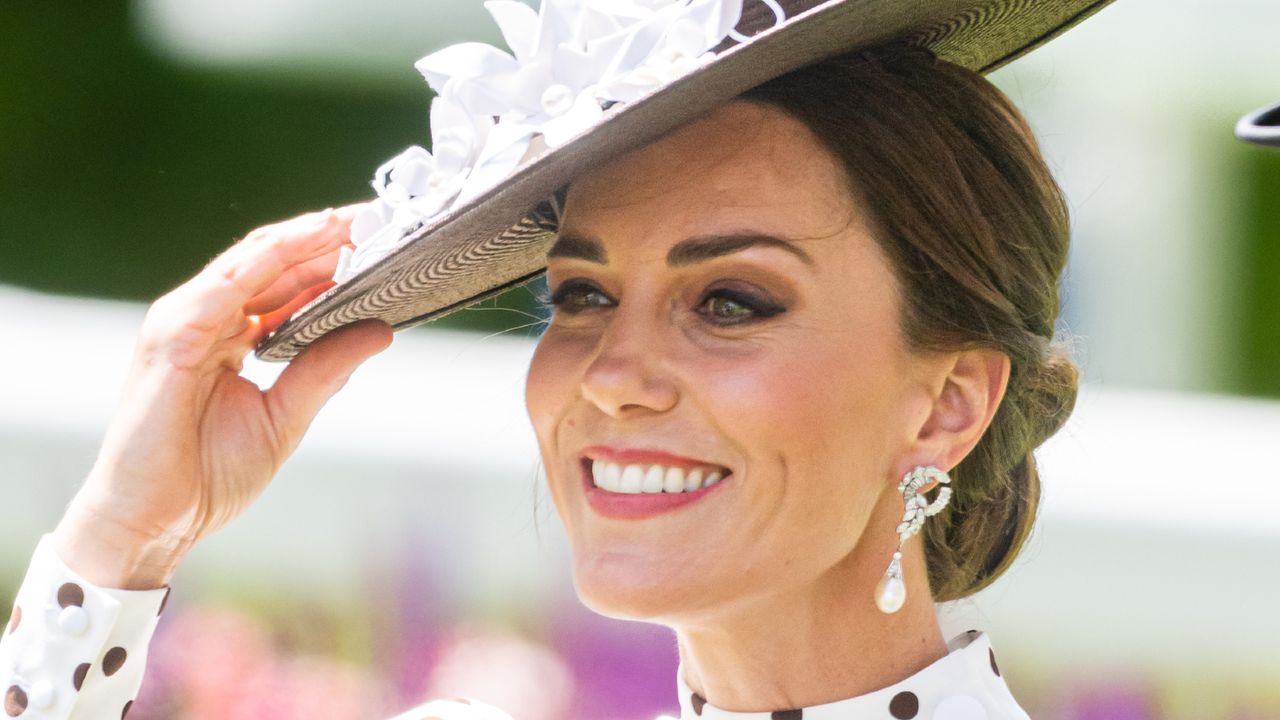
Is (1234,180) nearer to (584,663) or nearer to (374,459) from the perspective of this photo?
(584,663)

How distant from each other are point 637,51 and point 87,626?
1009 mm

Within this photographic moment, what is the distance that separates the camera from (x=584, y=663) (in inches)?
137

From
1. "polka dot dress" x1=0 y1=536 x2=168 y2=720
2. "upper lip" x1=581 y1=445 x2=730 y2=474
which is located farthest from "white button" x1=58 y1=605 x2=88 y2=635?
"upper lip" x1=581 y1=445 x2=730 y2=474

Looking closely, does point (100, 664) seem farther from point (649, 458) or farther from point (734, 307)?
point (734, 307)

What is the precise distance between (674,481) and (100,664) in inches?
30.6

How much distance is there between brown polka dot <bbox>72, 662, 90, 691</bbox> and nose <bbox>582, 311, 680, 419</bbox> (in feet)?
2.39

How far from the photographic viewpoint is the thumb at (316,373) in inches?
80.2

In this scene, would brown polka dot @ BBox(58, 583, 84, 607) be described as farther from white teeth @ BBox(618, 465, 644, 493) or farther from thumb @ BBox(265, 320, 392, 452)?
white teeth @ BBox(618, 465, 644, 493)

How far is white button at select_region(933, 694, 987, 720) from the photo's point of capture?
1.67 m

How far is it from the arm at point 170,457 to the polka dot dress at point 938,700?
29.5 inches

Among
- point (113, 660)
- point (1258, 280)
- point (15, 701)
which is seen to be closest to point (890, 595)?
point (113, 660)

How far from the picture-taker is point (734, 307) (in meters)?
1.64

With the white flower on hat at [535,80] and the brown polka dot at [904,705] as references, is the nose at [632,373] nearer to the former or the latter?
the white flower on hat at [535,80]

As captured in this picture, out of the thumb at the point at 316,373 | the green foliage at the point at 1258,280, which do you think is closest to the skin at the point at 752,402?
the thumb at the point at 316,373
